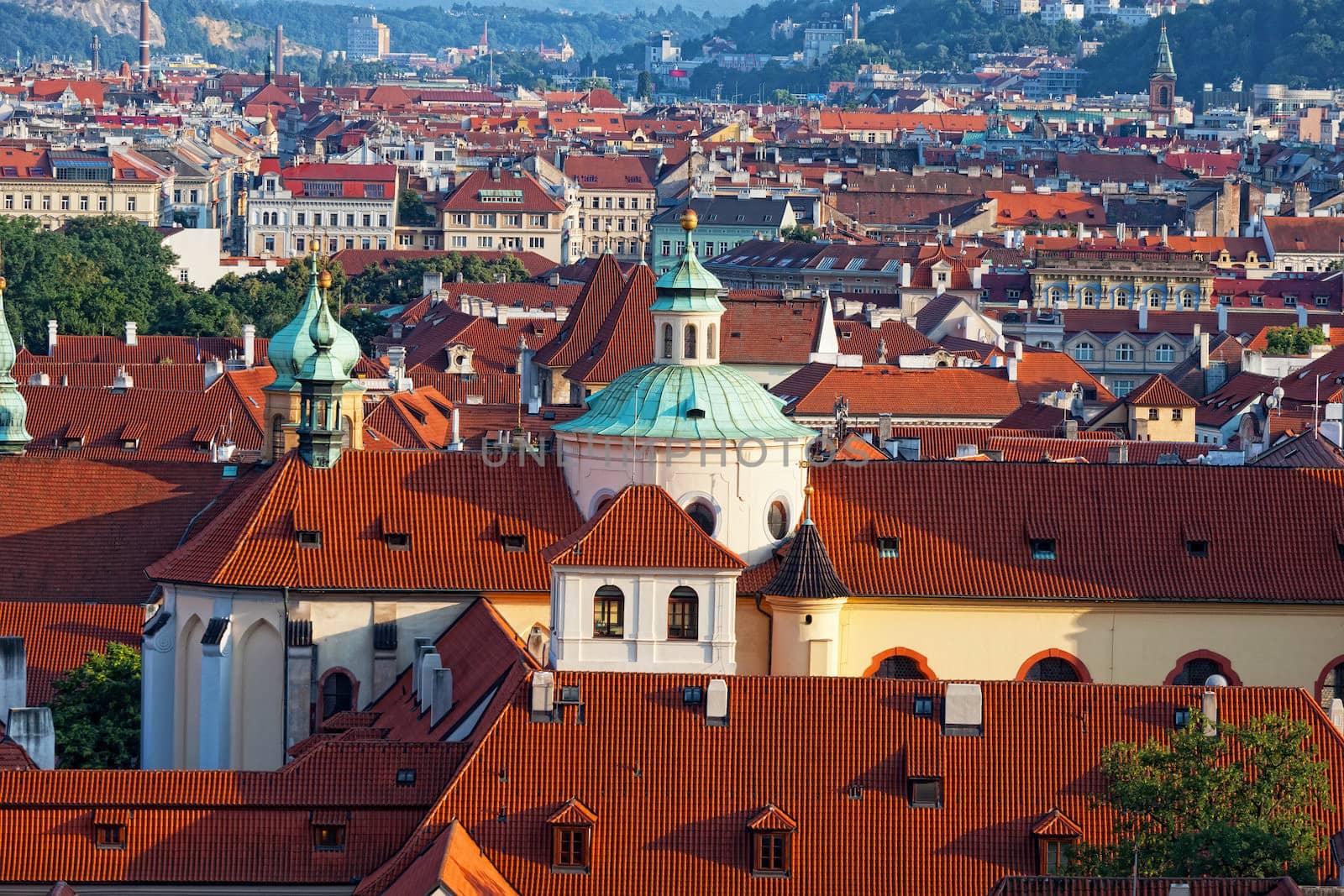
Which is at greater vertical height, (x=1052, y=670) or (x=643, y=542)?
(x=643, y=542)

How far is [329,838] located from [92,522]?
22.9m

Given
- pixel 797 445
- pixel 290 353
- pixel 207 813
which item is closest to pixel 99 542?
pixel 290 353

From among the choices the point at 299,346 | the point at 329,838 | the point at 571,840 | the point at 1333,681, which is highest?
the point at 299,346

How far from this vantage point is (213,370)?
108562 millimetres

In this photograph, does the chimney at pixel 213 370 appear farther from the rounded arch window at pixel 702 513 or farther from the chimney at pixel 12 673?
the rounded arch window at pixel 702 513

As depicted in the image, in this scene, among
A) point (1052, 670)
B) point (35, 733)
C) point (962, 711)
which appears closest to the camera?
point (962, 711)

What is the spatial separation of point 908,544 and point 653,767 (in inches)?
535

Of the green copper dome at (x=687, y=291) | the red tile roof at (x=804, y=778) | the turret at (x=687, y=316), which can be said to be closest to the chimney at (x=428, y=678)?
the red tile roof at (x=804, y=778)

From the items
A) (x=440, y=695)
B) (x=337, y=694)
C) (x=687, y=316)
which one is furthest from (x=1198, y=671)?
(x=337, y=694)

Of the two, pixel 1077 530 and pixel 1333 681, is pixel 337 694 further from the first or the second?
pixel 1333 681

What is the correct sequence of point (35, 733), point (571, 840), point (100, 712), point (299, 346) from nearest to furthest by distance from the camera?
point (571, 840)
point (35, 733)
point (100, 712)
point (299, 346)

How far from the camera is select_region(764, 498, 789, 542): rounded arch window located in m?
58.2

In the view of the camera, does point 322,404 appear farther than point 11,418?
No

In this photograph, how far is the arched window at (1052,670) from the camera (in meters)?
57.7
